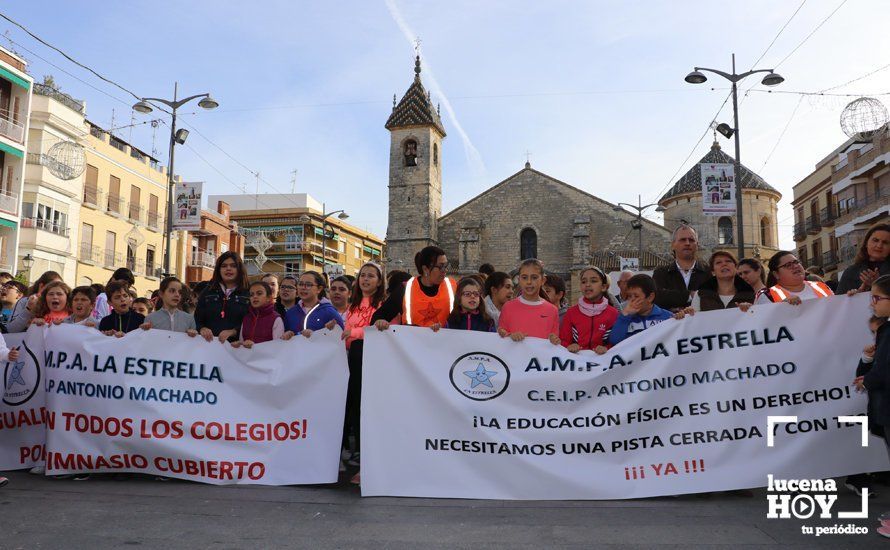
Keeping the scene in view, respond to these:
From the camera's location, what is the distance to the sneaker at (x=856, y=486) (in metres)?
5.14

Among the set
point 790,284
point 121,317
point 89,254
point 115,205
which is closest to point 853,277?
point 790,284

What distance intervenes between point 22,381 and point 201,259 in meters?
40.7

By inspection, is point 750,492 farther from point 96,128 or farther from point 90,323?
point 96,128

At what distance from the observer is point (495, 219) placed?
43375 mm

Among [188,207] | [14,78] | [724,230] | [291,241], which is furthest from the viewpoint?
[291,241]

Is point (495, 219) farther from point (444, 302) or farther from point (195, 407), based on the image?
point (195, 407)

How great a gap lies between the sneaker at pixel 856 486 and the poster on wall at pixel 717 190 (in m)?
11.7

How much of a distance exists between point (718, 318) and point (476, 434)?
6.58 ft

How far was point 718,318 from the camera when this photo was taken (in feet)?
17.8

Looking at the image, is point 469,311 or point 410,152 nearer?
point 469,311

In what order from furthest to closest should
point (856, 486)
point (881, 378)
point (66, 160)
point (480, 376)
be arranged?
point (66, 160) < point (480, 376) < point (856, 486) < point (881, 378)

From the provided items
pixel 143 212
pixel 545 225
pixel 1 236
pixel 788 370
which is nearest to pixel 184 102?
pixel 1 236

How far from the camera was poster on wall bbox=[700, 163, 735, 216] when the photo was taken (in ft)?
53.5

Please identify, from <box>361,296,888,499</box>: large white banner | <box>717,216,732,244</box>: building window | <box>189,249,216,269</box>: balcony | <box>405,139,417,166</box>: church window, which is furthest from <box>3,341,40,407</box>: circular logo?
<box>717,216,732,244</box>: building window
